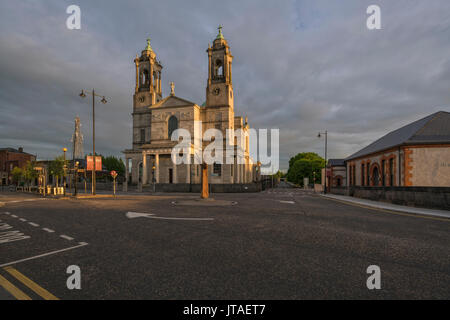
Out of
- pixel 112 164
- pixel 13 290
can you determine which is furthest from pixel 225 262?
pixel 112 164

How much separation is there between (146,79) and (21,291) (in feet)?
188

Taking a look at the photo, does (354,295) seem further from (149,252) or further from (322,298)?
(149,252)

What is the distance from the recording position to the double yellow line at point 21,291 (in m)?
3.01

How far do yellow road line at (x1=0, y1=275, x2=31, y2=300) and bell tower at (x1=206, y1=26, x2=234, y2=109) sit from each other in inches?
1771

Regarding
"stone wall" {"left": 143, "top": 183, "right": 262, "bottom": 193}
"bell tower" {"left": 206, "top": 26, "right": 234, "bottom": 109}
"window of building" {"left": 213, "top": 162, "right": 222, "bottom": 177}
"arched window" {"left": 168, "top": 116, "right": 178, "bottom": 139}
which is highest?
"bell tower" {"left": 206, "top": 26, "right": 234, "bottom": 109}

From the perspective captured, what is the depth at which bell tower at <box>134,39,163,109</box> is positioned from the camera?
51.0 metres

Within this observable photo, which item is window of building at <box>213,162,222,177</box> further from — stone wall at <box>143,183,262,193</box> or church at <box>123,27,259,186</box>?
stone wall at <box>143,183,262,193</box>

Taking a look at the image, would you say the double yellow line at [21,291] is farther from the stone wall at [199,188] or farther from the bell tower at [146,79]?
the bell tower at [146,79]

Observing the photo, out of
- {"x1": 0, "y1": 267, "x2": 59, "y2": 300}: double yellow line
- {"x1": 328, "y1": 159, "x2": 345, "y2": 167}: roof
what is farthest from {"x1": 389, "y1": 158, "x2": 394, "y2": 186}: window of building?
{"x1": 0, "y1": 267, "x2": 59, "y2": 300}: double yellow line

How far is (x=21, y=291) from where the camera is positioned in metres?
3.16

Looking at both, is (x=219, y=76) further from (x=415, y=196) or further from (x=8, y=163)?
(x=8, y=163)

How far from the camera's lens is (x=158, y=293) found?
122 inches

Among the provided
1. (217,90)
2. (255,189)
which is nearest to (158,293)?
(255,189)
